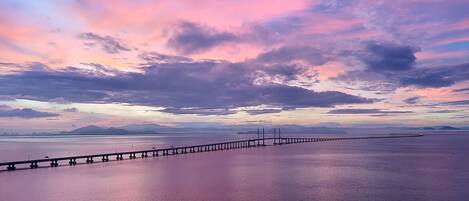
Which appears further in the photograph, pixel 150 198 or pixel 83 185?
pixel 83 185

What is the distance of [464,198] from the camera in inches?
1574

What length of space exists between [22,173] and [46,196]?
25601 millimetres

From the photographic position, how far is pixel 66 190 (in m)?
47.4

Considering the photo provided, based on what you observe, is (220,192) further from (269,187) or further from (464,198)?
(464,198)

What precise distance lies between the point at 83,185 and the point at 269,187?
72.1 ft

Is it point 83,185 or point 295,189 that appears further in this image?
point 83,185

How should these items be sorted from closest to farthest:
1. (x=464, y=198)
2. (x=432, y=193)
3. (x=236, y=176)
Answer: (x=464, y=198) → (x=432, y=193) → (x=236, y=176)

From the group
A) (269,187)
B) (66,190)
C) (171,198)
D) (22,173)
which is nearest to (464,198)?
(269,187)

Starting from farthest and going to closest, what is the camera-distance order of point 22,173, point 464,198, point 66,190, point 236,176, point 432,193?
1. point 22,173
2. point 236,176
3. point 66,190
4. point 432,193
5. point 464,198

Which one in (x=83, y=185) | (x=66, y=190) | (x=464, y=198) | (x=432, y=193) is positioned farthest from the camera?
(x=83, y=185)

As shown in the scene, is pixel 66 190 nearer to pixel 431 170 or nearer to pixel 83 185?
pixel 83 185

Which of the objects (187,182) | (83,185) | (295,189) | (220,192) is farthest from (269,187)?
(83,185)

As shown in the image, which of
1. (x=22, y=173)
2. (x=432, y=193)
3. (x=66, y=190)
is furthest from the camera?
(x=22, y=173)

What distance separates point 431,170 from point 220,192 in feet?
129
